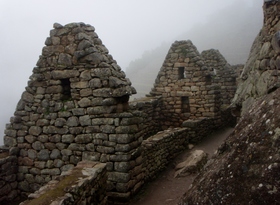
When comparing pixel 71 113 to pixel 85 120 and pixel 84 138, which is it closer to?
pixel 85 120

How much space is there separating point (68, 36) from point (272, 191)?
A: 7201 mm

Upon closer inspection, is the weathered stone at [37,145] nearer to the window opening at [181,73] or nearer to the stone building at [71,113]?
the stone building at [71,113]

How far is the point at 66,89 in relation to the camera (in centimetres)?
840

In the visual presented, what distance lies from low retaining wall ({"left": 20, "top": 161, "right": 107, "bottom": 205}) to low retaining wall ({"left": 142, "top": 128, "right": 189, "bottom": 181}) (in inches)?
97.8

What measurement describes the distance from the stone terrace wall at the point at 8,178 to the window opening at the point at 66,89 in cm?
236

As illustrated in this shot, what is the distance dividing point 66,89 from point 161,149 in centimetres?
384

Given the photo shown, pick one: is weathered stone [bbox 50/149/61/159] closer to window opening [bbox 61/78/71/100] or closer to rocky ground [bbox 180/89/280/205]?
window opening [bbox 61/78/71/100]

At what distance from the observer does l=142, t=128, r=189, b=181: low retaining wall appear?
9.02m

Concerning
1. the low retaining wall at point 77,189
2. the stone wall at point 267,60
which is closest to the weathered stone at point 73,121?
the low retaining wall at point 77,189

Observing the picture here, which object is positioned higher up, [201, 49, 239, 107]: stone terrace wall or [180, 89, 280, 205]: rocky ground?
[201, 49, 239, 107]: stone terrace wall

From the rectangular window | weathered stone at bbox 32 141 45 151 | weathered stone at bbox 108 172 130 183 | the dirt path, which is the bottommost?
the dirt path

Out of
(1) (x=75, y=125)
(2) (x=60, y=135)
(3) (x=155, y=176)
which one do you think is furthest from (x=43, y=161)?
(3) (x=155, y=176)

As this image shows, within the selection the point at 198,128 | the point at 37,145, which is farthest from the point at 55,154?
the point at 198,128

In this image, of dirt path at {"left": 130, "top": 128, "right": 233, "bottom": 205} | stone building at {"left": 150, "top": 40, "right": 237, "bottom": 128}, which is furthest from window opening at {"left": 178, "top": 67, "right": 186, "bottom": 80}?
dirt path at {"left": 130, "top": 128, "right": 233, "bottom": 205}
